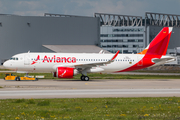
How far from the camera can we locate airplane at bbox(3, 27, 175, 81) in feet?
118

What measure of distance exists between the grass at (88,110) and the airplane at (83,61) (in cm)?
1938

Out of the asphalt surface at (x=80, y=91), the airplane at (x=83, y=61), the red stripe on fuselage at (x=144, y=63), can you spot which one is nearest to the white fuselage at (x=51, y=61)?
the airplane at (x=83, y=61)

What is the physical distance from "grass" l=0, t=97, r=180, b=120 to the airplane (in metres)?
19.4

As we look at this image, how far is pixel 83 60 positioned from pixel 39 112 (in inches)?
987

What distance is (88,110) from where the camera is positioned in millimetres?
13703

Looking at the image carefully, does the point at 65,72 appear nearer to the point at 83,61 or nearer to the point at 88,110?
the point at 83,61

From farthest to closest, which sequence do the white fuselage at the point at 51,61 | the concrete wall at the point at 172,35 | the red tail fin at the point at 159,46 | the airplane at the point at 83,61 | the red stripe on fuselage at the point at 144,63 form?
the concrete wall at the point at 172,35, the red tail fin at the point at 159,46, the red stripe on fuselage at the point at 144,63, the white fuselage at the point at 51,61, the airplane at the point at 83,61

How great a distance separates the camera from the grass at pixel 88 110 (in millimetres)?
11859

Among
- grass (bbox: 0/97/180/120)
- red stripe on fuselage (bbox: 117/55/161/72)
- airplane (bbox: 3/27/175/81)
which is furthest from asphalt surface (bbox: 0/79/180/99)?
red stripe on fuselage (bbox: 117/55/161/72)

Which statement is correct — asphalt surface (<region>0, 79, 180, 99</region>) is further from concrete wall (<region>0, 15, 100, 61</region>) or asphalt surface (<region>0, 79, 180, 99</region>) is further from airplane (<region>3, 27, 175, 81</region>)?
concrete wall (<region>0, 15, 100, 61</region>)

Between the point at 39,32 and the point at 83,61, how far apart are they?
42486 millimetres

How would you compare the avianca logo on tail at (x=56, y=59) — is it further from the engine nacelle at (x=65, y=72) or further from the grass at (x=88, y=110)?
the grass at (x=88, y=110)

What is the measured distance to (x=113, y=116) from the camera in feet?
39.5

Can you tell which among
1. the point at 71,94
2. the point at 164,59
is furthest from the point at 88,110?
the point at 164,59
